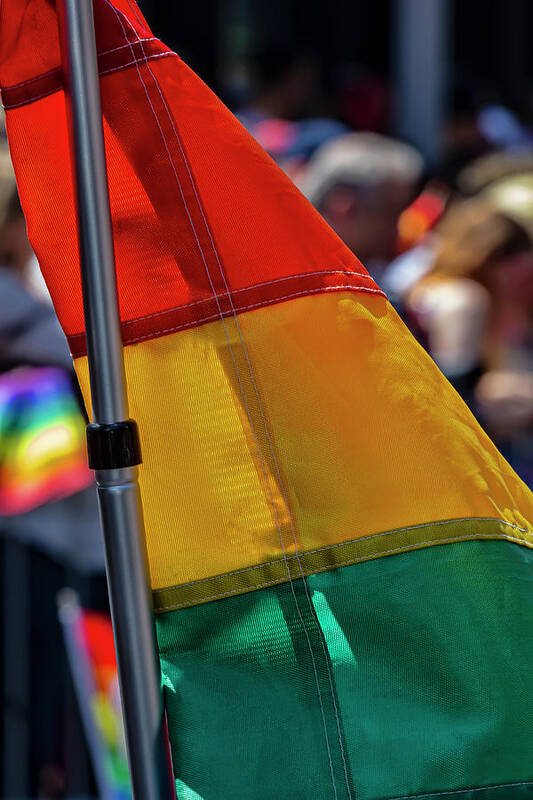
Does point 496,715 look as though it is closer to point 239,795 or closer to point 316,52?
point 239,795

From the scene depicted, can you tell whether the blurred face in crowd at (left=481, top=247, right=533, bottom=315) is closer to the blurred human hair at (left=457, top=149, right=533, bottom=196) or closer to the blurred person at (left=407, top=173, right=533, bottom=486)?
the blurred person at (left=407, top=173, right=533, bottom=486)

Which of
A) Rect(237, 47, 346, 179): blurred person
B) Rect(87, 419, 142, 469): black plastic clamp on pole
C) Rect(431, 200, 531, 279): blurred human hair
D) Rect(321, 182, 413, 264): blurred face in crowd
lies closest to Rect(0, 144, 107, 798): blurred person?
Rect(321, 182, 413, 264): blurred face in crowd

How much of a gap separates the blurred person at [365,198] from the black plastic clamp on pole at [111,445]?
2.46m

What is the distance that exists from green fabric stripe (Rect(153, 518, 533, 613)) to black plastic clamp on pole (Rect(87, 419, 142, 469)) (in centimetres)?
17

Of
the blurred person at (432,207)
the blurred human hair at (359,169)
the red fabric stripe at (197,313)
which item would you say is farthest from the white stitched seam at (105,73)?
the blurred person at (432,207)

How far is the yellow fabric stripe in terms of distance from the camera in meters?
1.30

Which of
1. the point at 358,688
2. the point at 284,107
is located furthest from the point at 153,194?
the point at 284,107

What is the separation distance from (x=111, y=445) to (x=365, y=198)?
2.64m

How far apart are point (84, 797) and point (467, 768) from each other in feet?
7.11

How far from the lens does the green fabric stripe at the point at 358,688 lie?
4.17ft

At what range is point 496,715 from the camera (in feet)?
4.21

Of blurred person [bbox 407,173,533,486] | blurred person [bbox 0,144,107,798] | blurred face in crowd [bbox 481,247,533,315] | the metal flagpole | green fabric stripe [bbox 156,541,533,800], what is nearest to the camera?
the metal flagpole

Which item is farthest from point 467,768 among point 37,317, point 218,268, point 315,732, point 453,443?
point 37,317

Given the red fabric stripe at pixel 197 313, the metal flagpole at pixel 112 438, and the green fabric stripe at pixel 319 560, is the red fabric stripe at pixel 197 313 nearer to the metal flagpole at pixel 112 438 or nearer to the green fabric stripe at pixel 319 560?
the metal flagpole at pixel 112 438
